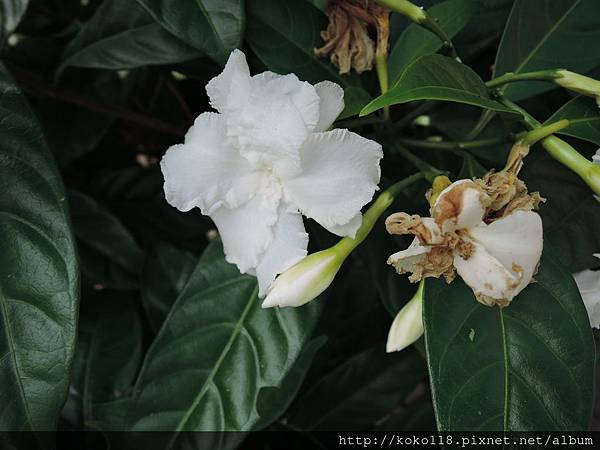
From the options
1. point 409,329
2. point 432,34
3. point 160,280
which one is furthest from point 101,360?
point 432,34

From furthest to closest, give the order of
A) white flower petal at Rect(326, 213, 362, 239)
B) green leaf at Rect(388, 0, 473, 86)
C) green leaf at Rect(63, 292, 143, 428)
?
green leaf at Rect(63, 292, 143, 428)
green leaf at Rect(388, 0, 473, 86)
white flower petal at Rect(326, 213, 362, 239)

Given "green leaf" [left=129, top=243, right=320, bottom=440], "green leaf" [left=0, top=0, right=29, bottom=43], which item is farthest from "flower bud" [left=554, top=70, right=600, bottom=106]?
"green leaf" [left=0, top=0, right=29, bottom=43]

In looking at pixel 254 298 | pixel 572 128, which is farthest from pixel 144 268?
pixel 572 128

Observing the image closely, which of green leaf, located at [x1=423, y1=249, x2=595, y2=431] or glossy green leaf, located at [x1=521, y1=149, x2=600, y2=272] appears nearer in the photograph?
green leaf, located at [x1=423, y1=249, x2=595, y2=431]

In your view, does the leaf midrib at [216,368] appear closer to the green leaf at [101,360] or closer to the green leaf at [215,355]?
the green leaf at [215,355]

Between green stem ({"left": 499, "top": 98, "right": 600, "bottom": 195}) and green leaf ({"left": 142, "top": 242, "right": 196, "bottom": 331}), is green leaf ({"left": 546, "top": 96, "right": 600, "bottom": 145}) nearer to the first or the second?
green stem ({"left": 499, "top": 98, "right": 600, "bottom": 195})

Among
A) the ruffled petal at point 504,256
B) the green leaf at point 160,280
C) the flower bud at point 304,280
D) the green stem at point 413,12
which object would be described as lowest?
the green leaf at point 160,280

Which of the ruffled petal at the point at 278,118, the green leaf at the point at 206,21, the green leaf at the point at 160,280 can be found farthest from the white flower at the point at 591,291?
the green leaf at the point at 160,280
